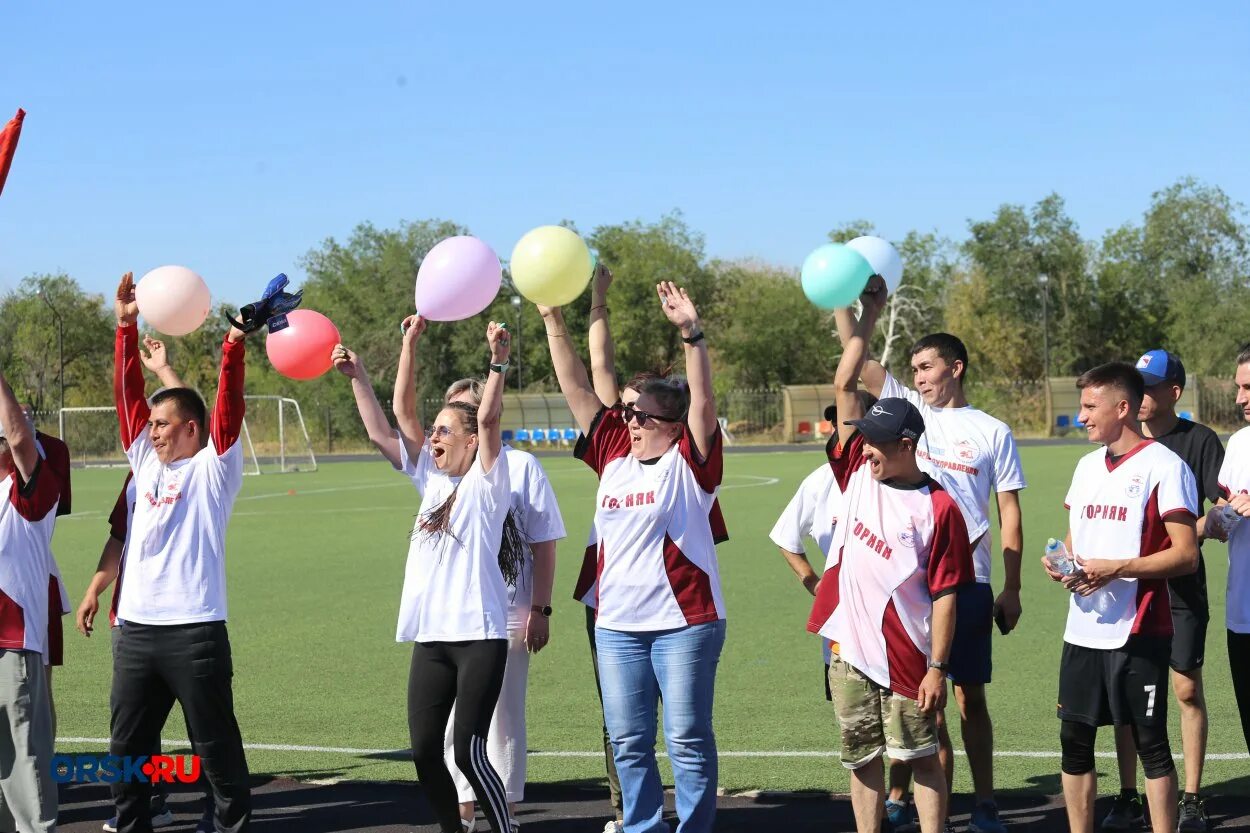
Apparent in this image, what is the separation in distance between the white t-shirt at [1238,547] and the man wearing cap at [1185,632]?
4.9 inches

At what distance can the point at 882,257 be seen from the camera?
20.3ft

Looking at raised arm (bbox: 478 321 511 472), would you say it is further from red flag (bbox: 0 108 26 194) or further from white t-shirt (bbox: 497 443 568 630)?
red flag (bbox: 0 108 26 194)

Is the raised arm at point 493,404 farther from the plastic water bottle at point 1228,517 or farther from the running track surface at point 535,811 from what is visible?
the plastic water bottle at point 1228,517

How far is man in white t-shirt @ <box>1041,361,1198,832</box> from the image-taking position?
500cm

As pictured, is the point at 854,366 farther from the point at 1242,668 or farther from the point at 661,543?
the point at 1242,668

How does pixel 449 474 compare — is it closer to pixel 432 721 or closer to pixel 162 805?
pixel 432 721

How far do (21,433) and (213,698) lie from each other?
1.24 meters

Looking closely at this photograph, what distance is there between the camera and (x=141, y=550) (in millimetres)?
5363

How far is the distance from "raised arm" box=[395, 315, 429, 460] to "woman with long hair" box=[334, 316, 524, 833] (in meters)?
0.19

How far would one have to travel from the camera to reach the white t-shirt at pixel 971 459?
19.2 ft

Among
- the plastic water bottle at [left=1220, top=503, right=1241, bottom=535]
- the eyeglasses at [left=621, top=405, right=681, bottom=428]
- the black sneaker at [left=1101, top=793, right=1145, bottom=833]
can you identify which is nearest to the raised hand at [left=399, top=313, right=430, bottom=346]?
the eyeglasses at [left=621, top=405, right=681, bottom=428]

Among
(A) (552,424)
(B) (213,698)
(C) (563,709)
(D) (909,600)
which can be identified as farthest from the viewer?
(A) (552,424)

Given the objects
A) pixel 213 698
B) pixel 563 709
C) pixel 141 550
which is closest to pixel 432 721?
pixel 213 698

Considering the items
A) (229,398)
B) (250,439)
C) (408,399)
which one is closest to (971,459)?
(408,399)
